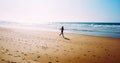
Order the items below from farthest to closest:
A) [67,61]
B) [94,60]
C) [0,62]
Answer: [94,60] < [67,61] < [0,62]

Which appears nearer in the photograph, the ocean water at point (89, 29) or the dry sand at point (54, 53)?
the dry sand at point (54, 53)

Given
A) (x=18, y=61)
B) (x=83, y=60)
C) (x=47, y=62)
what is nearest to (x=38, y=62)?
(x=47, y=62)

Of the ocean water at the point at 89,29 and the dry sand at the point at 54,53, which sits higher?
the dry sand at the point at 54,53

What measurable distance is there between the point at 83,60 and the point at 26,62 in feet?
10.8

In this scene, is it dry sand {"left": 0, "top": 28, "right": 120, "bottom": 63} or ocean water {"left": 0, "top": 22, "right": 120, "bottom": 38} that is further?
ocean water {"left": 0, "top": 22, "right": 120, "bottom": 38}

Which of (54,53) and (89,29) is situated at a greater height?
(54,53)

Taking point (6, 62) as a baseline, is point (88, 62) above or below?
below

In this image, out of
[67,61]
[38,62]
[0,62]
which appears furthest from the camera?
[67,61]

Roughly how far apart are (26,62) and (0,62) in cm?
118

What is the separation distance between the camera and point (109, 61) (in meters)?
8.06

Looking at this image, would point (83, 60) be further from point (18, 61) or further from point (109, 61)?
point (18, 61)

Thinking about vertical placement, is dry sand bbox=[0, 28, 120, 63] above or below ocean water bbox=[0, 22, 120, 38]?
above

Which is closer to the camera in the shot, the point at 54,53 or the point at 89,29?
the point at 54,53

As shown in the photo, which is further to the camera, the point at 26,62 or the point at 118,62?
the point at 118,62
